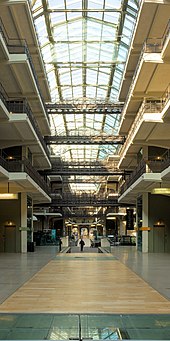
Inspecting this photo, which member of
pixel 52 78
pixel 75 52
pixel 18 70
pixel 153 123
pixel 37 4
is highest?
pixel 75 52

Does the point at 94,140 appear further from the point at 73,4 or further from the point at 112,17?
the point at 73,4

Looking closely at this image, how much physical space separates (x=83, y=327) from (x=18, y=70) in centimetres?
1933

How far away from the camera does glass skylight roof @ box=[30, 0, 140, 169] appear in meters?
27.9

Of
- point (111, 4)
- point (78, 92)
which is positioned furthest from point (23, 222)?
point (78, 92)

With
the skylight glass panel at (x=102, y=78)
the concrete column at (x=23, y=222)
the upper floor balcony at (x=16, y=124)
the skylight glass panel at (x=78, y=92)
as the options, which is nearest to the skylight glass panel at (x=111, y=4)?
the upper floor balcony at (x=16, y=124)

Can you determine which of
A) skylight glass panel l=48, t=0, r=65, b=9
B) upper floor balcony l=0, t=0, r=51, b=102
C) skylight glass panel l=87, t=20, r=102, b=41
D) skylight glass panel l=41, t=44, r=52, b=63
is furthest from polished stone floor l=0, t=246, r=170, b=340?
skylight glass panel l=41, t=44, r=52, b=63

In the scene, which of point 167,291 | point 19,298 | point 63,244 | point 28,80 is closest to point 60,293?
point 19,298

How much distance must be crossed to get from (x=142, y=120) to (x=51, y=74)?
15303mm

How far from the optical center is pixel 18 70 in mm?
24891

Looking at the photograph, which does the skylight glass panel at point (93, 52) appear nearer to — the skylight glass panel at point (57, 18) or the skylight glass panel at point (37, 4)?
the skylight glass panel at point (57, 18)

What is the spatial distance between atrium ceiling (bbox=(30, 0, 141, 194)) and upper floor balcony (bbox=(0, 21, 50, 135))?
143 inches

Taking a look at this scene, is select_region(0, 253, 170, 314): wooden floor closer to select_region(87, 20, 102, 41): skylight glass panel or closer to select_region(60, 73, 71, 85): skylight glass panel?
select_region(87, 20, 102, 41): skylight glass panel

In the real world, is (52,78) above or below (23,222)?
above

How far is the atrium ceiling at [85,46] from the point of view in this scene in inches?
1100
